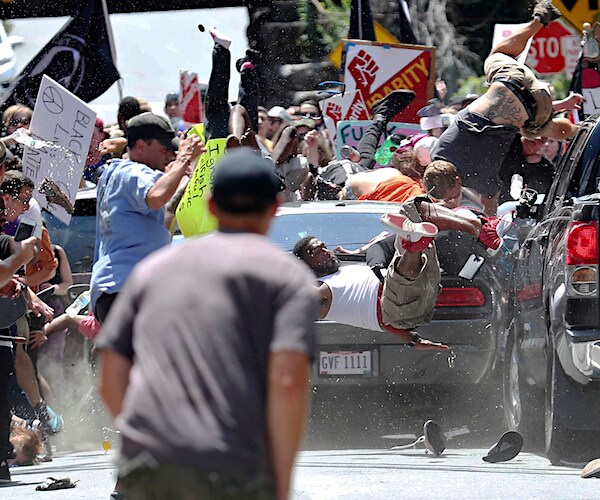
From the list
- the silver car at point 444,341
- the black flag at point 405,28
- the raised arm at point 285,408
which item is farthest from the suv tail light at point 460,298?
the black flag at point 405,28

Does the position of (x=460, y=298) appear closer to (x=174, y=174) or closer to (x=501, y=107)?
(x=501, y=107)

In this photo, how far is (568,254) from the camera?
853cm

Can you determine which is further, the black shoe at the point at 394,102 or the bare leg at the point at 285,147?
the black shoe at the point at 394,102

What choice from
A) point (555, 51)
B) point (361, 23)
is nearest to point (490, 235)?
point (361, 23)

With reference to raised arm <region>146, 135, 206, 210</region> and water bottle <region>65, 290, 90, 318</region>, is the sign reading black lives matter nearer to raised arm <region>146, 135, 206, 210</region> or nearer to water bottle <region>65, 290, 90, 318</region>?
water bottle <region>65, 290, 90, 318</region>

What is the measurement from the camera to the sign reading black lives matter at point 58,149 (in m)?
12.0

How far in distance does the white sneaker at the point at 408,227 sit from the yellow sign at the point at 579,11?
29.0 ft

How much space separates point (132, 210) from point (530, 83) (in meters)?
4.60

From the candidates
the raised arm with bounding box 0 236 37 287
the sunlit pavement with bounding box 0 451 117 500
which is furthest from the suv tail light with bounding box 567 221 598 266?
the raised arm with bounding box 0 236 37 287

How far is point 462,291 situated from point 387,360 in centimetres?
64

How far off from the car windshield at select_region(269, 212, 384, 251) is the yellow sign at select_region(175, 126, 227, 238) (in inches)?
61.9

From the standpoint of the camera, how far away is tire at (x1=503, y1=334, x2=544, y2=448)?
9.70m

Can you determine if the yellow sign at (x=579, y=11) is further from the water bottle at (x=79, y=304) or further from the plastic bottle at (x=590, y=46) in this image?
the water bottle at (x=79, y=304)

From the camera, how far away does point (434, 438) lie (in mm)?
9727
